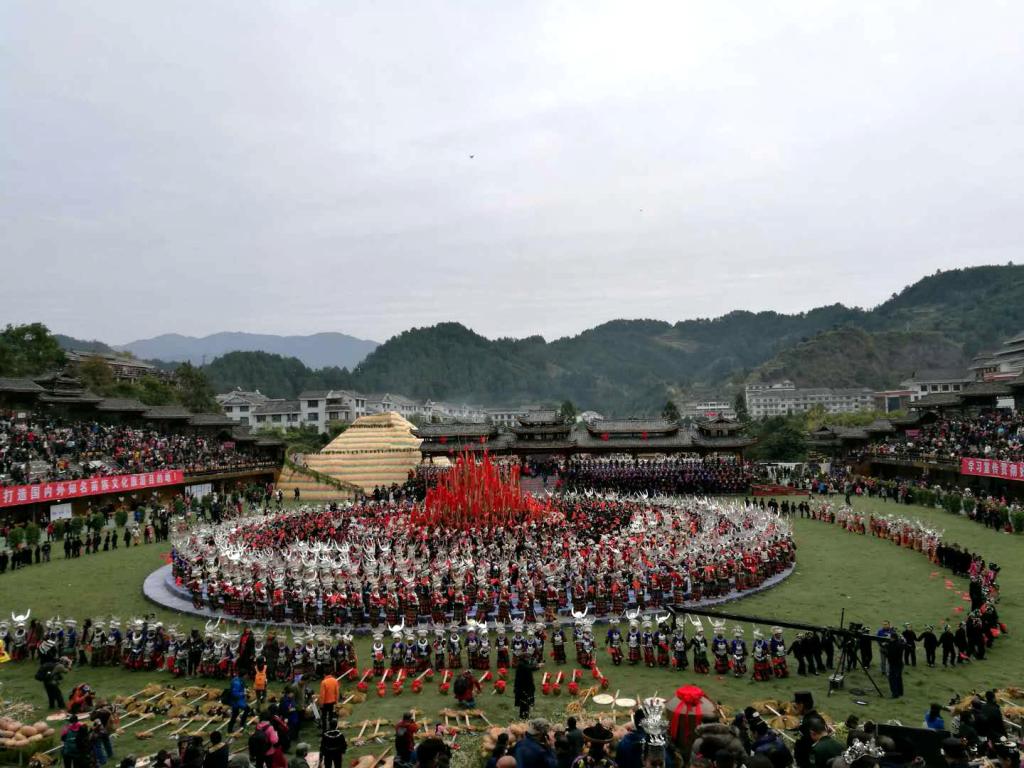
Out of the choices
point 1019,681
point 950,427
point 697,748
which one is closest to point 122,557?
point 697,748

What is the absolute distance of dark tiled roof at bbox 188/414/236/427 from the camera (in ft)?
168

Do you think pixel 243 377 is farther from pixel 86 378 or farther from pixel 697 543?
pixel 697 543

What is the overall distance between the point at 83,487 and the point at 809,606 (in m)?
32.6

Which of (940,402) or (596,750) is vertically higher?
(940,402)

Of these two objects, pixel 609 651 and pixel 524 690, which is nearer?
pixel 524 690

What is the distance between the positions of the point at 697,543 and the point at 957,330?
173548mm

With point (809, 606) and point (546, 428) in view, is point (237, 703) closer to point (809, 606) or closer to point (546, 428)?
point (809, 606)

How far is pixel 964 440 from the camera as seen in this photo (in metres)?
41.9

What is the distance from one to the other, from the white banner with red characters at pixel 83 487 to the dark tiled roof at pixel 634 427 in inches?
1114

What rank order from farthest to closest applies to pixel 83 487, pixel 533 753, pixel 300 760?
pixel 83 487 → pixel 300 760 → pixel 533 753

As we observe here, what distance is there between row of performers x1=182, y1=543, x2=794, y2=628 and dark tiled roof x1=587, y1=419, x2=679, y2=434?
3078 cm

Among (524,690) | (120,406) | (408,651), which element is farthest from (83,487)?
(524,690)

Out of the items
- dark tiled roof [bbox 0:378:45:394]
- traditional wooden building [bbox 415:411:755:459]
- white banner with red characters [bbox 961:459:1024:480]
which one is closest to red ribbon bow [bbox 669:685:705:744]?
white banner with red characters [bbox 961:459:1024:480]

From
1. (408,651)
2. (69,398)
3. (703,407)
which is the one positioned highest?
(69,398)
